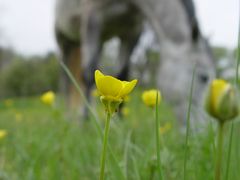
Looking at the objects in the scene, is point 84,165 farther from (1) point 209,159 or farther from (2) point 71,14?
(2) point 71,14

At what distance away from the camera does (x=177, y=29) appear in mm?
3139

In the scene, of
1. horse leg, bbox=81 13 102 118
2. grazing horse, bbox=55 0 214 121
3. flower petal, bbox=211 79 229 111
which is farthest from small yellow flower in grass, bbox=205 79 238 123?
horse leg, bbox=81 13 102 118

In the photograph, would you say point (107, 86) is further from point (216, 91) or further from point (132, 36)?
point (132, 36)

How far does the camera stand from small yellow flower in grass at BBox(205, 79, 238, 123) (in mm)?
280

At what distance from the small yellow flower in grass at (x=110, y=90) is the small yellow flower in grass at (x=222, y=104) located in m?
0.08

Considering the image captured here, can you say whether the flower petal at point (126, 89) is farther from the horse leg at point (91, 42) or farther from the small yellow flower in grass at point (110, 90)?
the horse leg at point (91, 42)

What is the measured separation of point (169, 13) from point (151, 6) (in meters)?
0.33

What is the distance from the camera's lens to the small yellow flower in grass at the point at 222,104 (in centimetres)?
28

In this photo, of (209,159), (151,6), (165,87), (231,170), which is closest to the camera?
(231,170)

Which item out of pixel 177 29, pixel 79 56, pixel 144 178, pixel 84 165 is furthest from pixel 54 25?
pixel 144 178

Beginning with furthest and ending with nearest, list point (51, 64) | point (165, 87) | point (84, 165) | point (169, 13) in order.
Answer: point (51, 64) < point (169, 13) < point (165, 87) < point (84, 165)

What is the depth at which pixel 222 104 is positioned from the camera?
281mm

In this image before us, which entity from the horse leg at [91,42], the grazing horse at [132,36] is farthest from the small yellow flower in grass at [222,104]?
the horse leg at [91,42]

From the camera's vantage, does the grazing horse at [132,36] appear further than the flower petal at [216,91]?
Yes
